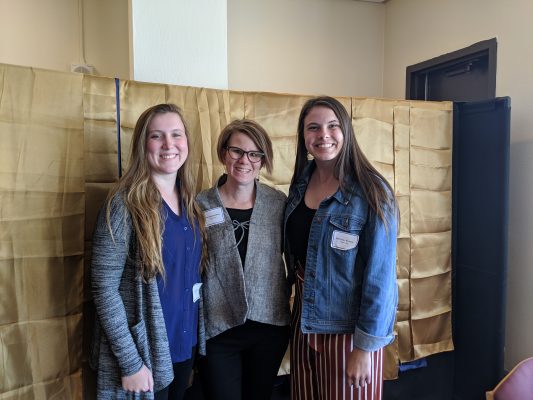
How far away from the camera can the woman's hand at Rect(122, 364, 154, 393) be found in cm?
120

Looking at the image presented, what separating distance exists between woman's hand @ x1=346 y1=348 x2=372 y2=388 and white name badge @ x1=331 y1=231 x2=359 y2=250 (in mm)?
335

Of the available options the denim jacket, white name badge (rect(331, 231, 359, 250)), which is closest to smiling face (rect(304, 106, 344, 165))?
the denim jacket

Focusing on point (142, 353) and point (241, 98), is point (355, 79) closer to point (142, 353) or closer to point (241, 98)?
point (241, 98)

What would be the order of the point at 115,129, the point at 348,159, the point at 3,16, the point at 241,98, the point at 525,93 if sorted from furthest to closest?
the point at 3,16 → the point at 525,93 → the point at 241,98 → the point at 115,129 → the point at 348,159

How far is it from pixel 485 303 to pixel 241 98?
1775mm

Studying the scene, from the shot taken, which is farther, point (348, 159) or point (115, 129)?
point (115, 129)

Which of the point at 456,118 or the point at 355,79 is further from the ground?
the point at 355,79

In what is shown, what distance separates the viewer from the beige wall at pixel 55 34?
2.90 m

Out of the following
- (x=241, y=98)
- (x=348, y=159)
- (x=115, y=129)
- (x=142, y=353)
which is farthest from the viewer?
(x=241, y=98)

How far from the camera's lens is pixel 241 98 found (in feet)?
6.27

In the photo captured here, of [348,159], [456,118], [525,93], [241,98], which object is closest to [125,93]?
[241,98]

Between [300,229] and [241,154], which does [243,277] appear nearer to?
[300,229]

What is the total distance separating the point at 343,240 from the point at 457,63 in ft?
7.32

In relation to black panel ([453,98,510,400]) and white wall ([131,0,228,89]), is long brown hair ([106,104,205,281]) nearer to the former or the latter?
white wall ([131,0,228,89])
